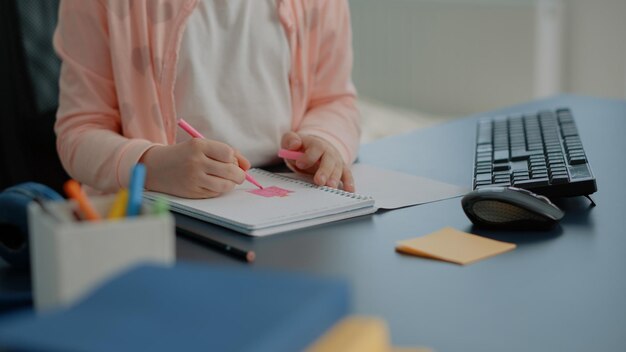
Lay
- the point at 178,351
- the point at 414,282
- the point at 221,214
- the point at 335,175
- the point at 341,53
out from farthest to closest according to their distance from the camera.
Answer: the point at 341,53 → the point at 335,175 → the point at 221,214 → the point at 414,282 → the point at 178,351

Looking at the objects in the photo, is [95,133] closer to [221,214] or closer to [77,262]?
[221,214]

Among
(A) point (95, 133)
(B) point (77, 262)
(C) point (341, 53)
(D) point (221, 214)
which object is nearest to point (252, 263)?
(D) point (221, 214)

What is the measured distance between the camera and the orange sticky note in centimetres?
78

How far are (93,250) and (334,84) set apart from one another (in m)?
0.78

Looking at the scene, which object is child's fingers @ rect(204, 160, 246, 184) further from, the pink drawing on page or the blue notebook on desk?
the blue notebook on desk

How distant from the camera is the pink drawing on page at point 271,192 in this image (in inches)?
37.2

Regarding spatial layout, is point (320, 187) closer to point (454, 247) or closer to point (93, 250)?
point (454, 247)

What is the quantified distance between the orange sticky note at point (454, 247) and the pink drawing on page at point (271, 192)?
18 cm

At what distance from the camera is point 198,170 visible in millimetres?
917

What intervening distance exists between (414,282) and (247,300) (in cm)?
29

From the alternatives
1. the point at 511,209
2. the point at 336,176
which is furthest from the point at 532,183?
the point at 336,176

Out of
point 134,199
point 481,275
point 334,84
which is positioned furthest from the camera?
point 334,84

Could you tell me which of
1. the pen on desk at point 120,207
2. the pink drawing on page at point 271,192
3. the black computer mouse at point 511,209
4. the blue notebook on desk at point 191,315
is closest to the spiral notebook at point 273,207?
the pink drawing on page at point 271,192

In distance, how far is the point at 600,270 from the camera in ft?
2.47
